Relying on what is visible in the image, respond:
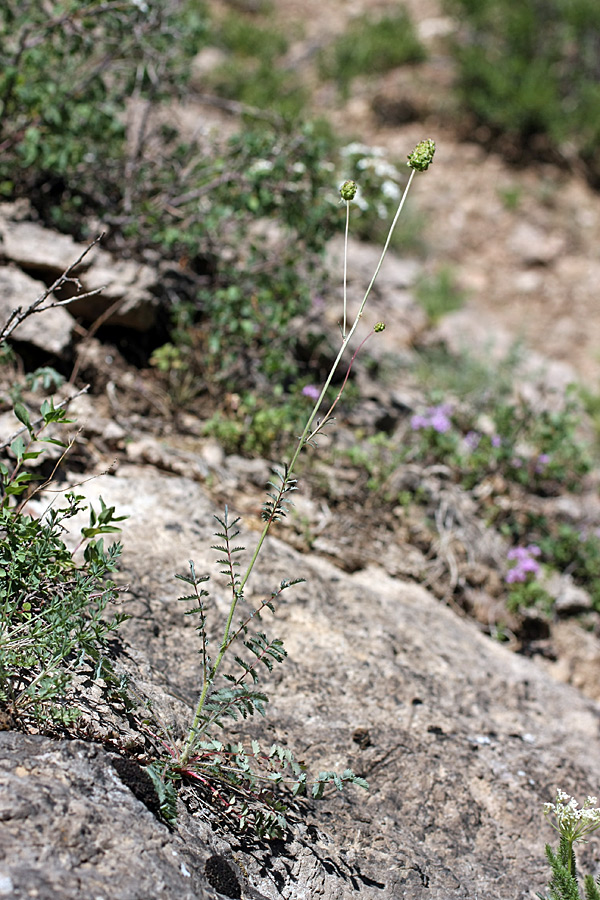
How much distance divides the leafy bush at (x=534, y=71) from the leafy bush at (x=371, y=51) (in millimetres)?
620

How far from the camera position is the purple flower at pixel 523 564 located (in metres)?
3.94

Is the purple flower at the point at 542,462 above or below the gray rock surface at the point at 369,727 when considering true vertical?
below

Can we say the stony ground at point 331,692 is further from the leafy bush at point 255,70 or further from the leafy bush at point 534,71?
the leafy bush at point 534,71

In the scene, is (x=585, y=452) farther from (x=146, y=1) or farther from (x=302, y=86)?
A: (x=302, y=86)

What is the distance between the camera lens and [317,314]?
15.0 ft

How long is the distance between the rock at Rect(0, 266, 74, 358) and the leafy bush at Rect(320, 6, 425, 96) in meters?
6.62

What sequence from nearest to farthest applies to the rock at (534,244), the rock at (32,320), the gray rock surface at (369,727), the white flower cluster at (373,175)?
1. the gray rock surface at (369,727)
2. the rock at (32,320)
3. the white flower cluster at (373,175)
4. the rock at (534,244)

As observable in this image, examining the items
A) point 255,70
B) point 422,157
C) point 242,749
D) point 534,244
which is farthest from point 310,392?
point 255,70

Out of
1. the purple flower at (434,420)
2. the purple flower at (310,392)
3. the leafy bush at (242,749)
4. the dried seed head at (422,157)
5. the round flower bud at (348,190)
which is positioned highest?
the dried seed head at (422,157)

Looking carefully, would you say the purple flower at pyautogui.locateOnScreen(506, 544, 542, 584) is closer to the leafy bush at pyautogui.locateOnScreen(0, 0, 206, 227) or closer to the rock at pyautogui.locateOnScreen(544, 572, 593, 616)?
the rock at pyautogui.locateOnScreen(544, 572, 593, 616)

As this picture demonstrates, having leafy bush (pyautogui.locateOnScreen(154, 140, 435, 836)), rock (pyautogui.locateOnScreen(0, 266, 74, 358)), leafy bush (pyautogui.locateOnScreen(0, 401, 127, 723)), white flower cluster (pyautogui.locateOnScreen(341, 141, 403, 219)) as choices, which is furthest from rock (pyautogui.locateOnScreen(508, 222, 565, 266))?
leafy bush (pyautogui.locateOnScreen(0, 401, 127, 723))

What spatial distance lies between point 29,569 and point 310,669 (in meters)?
1.13

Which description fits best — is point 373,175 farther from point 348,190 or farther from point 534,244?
point 534,244

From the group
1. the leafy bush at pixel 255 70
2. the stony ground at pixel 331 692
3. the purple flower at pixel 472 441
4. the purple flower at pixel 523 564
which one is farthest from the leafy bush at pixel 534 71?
the purple flower at pixel 523 564
